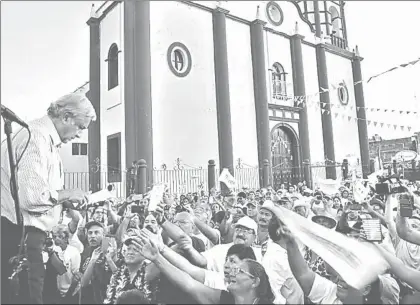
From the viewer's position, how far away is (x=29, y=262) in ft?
7.26

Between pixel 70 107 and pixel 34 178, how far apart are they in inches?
19.7

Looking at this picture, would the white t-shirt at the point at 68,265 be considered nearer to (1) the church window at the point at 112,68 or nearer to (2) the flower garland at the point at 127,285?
(2) the flower garland at the point at 127,285

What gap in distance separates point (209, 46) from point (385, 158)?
45.8ft

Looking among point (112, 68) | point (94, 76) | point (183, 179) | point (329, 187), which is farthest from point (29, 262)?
point (94, 76)

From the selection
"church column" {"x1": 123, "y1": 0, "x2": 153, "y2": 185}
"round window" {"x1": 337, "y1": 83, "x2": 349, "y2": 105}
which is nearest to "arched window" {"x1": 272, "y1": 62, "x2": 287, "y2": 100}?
"round window" {"x1": 337, "y1": 83, "x2": 349, "y2": 105}

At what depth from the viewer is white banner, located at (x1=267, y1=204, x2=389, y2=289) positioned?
6.84 feet

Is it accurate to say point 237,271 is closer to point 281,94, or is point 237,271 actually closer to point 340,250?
point 340,250

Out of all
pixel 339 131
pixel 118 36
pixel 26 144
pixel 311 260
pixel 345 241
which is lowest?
pixel 311 260

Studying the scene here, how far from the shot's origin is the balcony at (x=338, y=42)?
22125 mm

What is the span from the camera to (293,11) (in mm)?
18844

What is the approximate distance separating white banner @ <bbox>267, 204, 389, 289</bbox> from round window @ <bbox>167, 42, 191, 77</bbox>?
12132mm

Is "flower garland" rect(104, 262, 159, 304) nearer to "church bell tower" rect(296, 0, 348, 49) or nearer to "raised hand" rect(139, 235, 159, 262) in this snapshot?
"raised hand" rect(139, 235, 159, 262)

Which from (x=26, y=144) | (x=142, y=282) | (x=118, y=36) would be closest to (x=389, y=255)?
(x=142, y=282)

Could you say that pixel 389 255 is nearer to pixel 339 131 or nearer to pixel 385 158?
pixel 339 131
